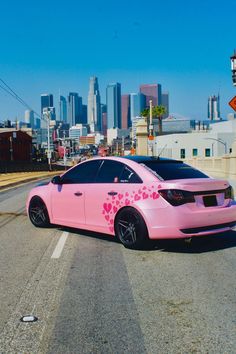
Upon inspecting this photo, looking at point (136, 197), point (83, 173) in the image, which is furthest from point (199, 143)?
point (136, 197)

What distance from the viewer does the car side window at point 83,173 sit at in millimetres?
8383

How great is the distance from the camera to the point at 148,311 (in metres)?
4.55

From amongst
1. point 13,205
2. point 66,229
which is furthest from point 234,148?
point 66,229

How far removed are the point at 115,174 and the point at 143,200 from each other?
0.97 metres

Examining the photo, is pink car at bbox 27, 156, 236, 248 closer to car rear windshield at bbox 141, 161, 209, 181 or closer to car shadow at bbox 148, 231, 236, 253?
car rear windshield at bbox 141, 161, 209, 181

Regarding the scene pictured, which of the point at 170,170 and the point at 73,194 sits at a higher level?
the point at 170,170

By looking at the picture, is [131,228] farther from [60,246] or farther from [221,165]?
[221,165]

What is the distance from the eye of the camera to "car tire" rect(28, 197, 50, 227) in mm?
9469

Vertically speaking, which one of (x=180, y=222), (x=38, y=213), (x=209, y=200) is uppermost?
(x=209, y=200)

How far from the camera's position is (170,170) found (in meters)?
7.68

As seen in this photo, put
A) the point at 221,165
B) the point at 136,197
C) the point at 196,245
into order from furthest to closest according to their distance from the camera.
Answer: the point at 221,165 < the point at 196,245 < the point at 136,197

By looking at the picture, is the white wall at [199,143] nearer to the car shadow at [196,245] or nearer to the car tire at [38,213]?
the car tire at [38,213]

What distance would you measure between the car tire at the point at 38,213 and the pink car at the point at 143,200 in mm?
742

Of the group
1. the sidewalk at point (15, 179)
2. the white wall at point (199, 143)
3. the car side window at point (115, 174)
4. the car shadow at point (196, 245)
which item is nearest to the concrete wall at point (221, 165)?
the sidewalk at point (15, 179)
